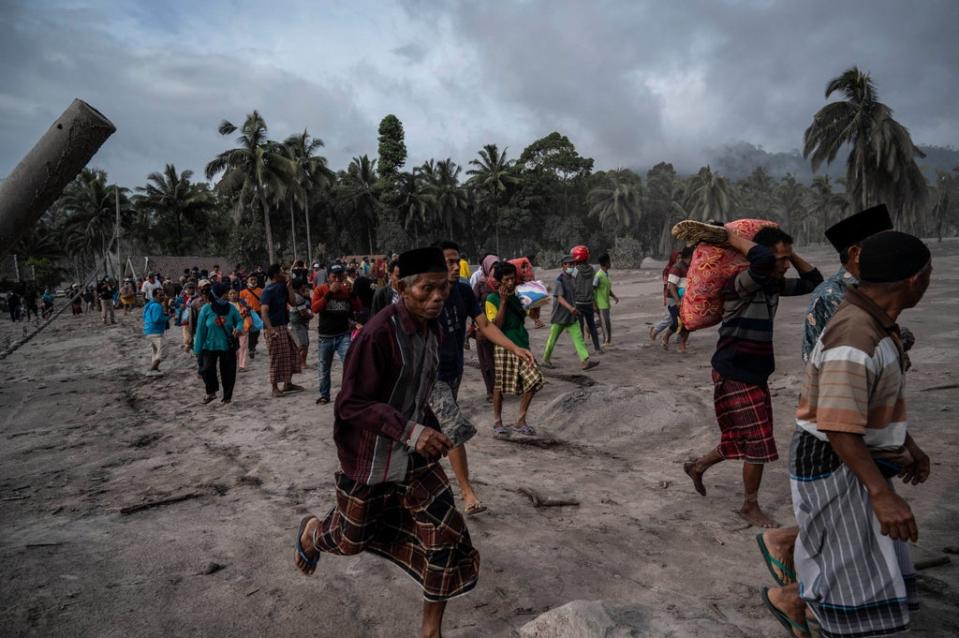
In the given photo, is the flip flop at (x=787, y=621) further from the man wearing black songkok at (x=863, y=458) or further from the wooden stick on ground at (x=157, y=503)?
the wooden stick on ground at (x=157, y=503)

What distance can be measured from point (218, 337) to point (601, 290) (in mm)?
6263

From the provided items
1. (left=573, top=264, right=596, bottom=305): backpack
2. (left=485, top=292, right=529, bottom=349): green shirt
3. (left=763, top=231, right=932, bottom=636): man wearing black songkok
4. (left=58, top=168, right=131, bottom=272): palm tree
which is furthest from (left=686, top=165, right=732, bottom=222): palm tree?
(left=763, top=231, right=932, bottom=636): man wearing black songkok

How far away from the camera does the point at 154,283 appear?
2061 centimetres

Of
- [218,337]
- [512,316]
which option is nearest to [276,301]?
[218,337]

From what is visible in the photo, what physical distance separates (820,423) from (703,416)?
4485 mm

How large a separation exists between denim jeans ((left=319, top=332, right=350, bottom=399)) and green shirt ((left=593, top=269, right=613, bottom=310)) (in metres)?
4.59

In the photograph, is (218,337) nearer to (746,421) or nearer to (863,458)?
(746,421)

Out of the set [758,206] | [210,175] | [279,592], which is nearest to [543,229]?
[210,175]

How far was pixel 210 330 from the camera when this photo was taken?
7.95 m

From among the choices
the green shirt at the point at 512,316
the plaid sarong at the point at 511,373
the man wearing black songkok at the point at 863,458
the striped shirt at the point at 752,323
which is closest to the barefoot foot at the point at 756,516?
the striped shirt at the point at 752,323

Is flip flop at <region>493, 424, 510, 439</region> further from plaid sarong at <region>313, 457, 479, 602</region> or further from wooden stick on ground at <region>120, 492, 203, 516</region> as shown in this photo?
plaid sarong at <region>313, 457, 479, 602</region>

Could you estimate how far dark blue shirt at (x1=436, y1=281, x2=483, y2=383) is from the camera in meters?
4.29

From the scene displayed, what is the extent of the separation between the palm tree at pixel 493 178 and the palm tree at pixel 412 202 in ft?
18.0

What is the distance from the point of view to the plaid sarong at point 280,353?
8.50 meters
